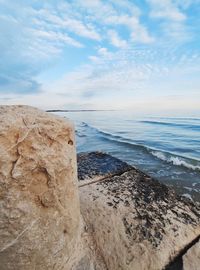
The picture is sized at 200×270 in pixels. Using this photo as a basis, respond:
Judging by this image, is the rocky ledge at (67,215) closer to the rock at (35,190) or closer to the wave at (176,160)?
the rock at (35,190)

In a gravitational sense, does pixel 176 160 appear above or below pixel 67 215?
below

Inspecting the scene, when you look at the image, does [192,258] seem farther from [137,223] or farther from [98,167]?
[98,167]

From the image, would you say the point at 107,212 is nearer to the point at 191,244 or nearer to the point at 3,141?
the point at 191,244

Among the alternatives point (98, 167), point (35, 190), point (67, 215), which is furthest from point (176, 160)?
point (35, 190)

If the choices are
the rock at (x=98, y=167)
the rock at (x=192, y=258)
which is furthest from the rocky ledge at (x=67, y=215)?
the rock at (x=98, y=167)

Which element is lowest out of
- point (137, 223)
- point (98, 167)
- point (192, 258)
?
point (192, 258)

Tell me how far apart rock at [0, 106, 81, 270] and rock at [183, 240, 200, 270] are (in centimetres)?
99

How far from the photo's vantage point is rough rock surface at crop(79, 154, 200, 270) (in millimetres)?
2309

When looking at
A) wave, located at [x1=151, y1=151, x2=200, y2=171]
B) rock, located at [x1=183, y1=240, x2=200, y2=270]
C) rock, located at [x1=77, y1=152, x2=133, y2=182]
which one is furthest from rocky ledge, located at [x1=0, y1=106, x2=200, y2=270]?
wave, located at [x1=151, y1=151, x2=200, y2=171]

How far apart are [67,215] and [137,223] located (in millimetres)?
819

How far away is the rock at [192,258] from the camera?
2246 millimetres

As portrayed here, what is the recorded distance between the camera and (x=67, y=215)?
81.0 inches

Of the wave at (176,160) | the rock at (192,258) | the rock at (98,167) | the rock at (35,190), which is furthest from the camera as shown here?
the wave at (176,160)

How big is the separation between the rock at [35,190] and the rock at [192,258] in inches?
39.0
